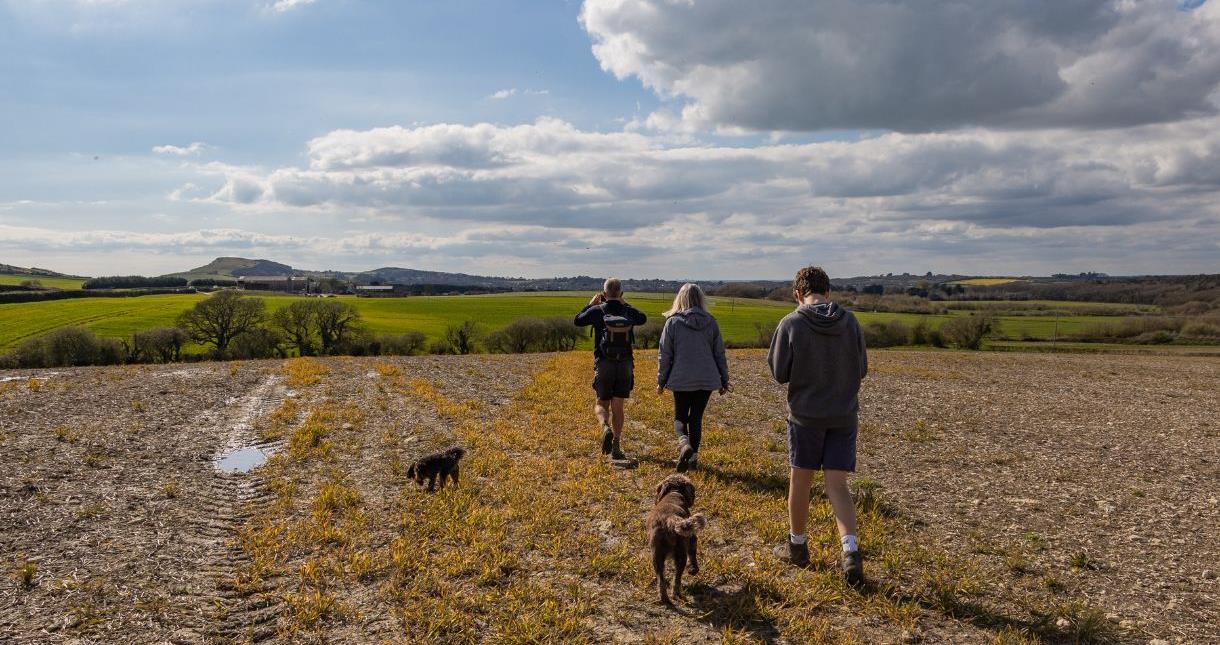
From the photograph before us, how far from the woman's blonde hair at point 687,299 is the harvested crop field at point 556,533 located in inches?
96.3

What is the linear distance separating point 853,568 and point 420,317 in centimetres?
8507

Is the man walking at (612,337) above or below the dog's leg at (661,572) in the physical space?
above

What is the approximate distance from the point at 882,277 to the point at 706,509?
201798 millimetres

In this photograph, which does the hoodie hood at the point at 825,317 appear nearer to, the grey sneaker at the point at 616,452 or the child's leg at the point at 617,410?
the child's leg at the point at 617,410

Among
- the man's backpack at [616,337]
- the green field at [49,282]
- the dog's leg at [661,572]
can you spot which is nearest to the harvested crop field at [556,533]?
the dog's leg at [661,572]

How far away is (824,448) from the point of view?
5.91 meters

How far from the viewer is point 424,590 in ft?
18.8

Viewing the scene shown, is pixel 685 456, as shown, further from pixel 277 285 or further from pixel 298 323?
pixel 277 285

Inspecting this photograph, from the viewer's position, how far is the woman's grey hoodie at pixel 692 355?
28.8 ft

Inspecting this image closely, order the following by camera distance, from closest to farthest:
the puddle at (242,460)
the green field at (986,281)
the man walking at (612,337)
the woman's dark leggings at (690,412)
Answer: the woman's dark leggings at (690,412) < the man walking at (612,337) < the puddle at (242,460) < the green field at (986,281)

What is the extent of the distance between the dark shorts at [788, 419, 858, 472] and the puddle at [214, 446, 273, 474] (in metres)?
8.84

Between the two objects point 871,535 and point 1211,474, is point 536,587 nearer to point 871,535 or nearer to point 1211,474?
point 871,535

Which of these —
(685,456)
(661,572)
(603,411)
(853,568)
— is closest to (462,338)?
(603,411)

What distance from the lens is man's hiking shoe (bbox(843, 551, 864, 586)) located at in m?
5.71
